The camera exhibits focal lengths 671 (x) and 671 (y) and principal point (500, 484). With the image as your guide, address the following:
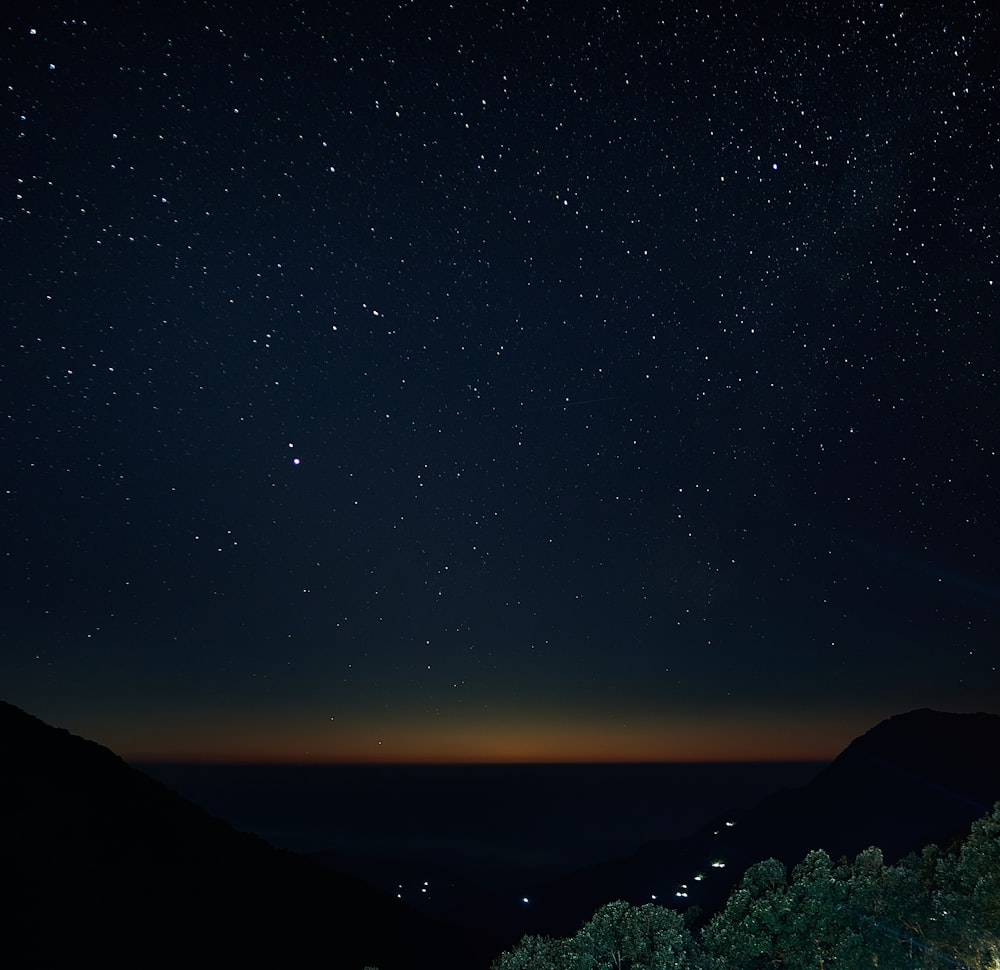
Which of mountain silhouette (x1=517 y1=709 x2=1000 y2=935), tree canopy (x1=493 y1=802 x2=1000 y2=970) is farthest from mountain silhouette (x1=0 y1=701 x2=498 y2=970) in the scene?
mountain silhouette (x1=517 y1=709 x2=1000 y2=935)

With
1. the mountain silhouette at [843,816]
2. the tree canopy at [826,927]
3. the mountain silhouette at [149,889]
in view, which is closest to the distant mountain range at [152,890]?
the mountain silhouette at [149,889]

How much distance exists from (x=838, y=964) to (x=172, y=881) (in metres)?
46.2

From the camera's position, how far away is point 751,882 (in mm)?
15234

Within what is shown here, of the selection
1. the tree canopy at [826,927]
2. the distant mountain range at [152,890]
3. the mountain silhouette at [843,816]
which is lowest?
the mountain silhouette at [843,816]

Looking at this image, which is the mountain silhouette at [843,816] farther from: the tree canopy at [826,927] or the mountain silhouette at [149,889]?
the tree canopy at [826,927]

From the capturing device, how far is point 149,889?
4266 cm

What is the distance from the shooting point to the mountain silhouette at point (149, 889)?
35812mm

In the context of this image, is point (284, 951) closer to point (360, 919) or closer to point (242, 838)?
point (360, 919)

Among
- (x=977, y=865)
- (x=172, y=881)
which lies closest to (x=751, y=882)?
(x=977, y=865)

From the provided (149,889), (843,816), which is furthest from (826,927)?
(843,816)

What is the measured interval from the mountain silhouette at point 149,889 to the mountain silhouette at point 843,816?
247 feet

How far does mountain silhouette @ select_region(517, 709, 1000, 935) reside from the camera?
129000 mm

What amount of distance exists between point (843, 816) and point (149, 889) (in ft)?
491

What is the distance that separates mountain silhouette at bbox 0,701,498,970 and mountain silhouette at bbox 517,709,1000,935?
75363 millimetres
